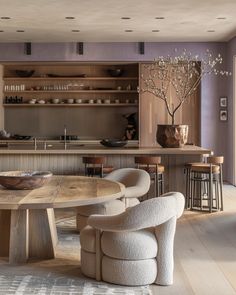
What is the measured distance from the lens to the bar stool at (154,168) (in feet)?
23.9

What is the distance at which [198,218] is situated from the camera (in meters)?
7.13

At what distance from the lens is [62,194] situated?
4668 millimetres

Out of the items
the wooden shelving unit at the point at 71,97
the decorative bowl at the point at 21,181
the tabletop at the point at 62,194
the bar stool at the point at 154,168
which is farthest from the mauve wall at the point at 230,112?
the decorative bowl at the point at 21,181

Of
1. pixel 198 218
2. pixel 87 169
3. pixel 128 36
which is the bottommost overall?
pixel 198 218

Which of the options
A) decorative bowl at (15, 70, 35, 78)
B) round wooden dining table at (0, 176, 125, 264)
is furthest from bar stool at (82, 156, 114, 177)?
decorative bowl at (15, 70, 35, 78)

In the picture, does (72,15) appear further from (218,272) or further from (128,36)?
(218,272)

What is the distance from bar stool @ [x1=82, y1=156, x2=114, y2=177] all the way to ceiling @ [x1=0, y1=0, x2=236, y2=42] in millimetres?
2165

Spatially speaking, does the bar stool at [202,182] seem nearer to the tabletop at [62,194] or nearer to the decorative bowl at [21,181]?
the tabletop at [62,194]

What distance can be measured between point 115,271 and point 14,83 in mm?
8051

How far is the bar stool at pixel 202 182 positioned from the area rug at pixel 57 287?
11.6 ft

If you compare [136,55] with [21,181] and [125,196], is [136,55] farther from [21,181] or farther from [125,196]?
[21,181]

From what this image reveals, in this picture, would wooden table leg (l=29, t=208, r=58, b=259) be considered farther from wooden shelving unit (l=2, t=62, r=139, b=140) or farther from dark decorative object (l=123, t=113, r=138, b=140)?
wooden shelving unit (l=2, t=62, r=139, b=140)

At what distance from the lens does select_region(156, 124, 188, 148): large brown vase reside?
7836mm

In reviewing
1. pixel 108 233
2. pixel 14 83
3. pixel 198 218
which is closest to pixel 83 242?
pixel 108 233
